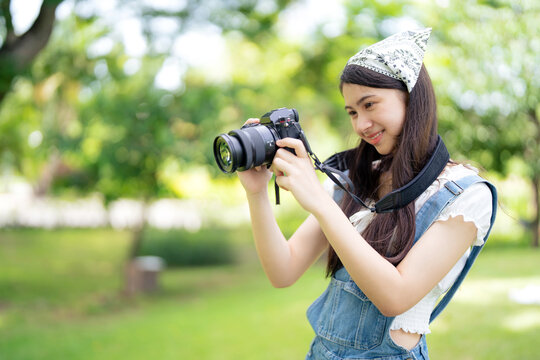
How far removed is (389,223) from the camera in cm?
131

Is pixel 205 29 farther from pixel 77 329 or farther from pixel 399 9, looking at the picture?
pixel 77 329

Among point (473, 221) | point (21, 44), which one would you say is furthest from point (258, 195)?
point (21, 44)

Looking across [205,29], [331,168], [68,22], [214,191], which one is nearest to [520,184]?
[214,191]

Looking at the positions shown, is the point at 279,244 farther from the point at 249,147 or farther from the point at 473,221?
the point at 473,221

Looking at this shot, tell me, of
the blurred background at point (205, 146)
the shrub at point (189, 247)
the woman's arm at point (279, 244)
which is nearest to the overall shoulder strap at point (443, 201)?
the woman's arm at point (279, 244)

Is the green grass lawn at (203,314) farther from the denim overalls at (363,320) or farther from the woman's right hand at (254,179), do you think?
the woman's right hand at (254,179)

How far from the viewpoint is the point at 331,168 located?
4.76ft

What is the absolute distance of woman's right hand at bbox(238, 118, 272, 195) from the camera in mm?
1442

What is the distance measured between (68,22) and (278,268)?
24.9 feet

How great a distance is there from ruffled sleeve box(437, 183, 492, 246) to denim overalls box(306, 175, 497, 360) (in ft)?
0.04

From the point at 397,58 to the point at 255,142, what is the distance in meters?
0.40

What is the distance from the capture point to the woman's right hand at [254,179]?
4.73 feet

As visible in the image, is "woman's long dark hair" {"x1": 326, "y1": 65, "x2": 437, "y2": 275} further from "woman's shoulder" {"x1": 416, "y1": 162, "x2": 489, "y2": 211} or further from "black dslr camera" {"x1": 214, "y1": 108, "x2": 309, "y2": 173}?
"black dslr camera" {"x1": 214, "y1": 108, "x2": 309, "y2": 173}

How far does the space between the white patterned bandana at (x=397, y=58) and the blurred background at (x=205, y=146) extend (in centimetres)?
292
